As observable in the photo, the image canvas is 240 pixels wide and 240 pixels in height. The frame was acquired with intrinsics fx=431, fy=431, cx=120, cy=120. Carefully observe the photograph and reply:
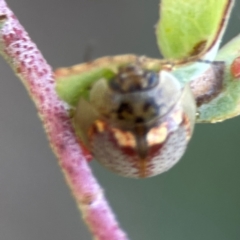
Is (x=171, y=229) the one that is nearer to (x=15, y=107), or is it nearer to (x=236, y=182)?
(x=236, y=182)

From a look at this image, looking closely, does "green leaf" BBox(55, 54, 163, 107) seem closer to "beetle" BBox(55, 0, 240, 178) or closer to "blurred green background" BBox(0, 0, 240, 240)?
"beetle" BBox(55, 0, 240, 178)

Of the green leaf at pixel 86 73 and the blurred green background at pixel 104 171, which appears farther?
the blurred green background at pixel 104 171

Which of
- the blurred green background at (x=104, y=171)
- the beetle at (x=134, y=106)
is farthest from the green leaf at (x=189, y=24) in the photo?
the blurred green background at (x=104, y=171)

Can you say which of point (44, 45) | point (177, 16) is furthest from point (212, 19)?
point (44, 45)

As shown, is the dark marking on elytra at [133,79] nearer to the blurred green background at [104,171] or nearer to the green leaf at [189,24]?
the green leaf at [189,24]

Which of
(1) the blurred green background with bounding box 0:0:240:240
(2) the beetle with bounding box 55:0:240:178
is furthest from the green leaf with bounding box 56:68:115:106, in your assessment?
(1) the blurred green background with bounding box 0:0:240:240

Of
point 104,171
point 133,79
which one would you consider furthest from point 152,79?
point 104,171

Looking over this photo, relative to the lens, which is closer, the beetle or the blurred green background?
the beetle

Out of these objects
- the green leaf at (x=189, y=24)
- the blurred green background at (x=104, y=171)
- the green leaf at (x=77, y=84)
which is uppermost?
the green leaf at (x=189, y=24)
